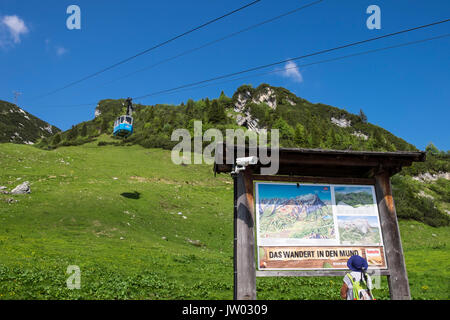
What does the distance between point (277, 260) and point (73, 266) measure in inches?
439

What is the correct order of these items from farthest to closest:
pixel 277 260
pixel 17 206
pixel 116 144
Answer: pixel 116 144
pixel 17 206
pixel 277 260

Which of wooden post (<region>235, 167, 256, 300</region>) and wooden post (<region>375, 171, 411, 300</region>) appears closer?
wooden post (<region>235, 167, 256, 300</region>)

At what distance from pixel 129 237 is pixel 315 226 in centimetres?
1877

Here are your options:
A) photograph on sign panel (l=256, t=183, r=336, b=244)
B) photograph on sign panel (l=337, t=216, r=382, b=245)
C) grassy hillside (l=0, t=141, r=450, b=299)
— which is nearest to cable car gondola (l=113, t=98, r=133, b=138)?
grassy hillside (l=0, t=141, r=450, b=299)

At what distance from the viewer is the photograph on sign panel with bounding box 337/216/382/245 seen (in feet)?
28.2

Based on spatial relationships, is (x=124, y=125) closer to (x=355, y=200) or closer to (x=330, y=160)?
(x=330, y=160)

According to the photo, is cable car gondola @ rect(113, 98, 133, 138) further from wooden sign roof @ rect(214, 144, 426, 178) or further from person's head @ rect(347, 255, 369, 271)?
person's head @ rect(347, 255, 369, 271)

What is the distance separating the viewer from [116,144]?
7100cm

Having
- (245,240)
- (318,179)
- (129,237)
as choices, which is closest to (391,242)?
(318,179)

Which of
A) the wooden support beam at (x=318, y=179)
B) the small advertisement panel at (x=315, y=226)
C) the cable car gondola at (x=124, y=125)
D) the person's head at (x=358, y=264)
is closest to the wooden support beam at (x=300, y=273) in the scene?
the small advertisement panel at (x=315, y=226)

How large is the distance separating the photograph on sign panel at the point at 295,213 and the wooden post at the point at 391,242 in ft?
4.99
